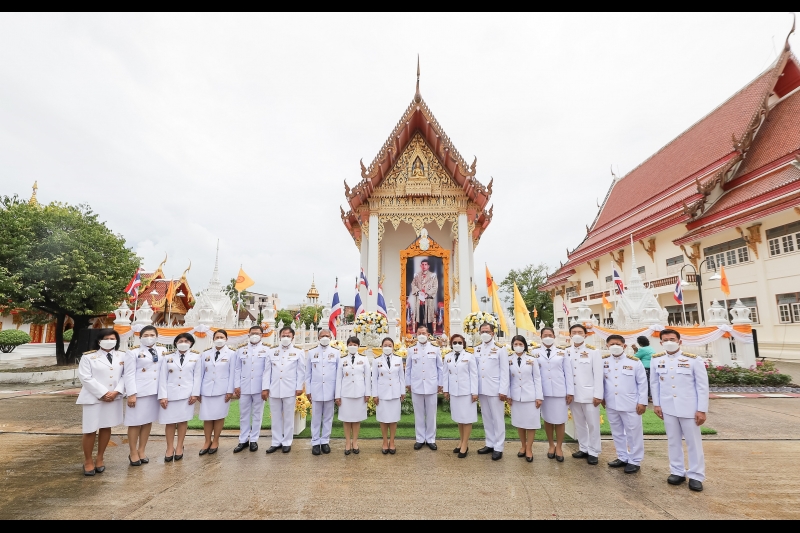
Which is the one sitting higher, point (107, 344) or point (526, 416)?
point (107, 344)

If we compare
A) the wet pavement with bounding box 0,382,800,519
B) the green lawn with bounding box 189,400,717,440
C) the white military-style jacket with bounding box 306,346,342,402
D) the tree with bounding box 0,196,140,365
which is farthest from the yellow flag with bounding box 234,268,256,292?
the white military-style jacket with bounding box 306,346,342,402

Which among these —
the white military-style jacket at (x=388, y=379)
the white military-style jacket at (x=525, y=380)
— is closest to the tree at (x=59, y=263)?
the white military-style jacket at (x=388, y=379)

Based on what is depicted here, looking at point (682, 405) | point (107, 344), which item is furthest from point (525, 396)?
point (107, 344)

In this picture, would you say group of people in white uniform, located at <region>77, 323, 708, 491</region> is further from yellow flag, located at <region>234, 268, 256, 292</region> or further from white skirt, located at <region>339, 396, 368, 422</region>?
yellow flag, located at <region>234, 268, 256, 292</region>

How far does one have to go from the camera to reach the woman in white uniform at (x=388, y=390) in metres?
4.90

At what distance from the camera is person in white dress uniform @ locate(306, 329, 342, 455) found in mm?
4953

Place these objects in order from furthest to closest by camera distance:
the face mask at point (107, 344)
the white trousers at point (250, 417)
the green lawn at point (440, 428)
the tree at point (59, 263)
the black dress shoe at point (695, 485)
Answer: the tree at point (59, 263) < the green lawn at point (440, 428) < the white trousers at point (250, 417) < the face mask at point (107, 344) < the black dress shoe at point (695, 485)

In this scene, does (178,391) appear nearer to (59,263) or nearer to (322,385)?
(322,385)

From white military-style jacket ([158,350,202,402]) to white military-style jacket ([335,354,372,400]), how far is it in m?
1.79

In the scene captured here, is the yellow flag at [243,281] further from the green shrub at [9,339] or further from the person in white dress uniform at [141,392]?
the green shrub at [9,339]

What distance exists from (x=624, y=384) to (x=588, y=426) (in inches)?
26.9

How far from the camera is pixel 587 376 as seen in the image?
4.53 m

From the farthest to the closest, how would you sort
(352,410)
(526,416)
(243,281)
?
1. (243,281)
2. (352,410)
3. (526,416)

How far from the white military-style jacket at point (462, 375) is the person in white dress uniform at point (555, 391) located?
81 cm
